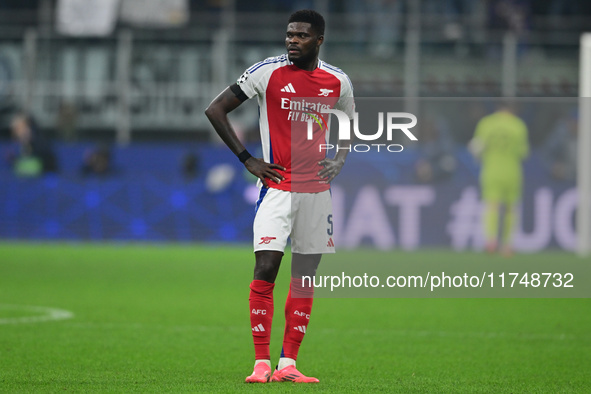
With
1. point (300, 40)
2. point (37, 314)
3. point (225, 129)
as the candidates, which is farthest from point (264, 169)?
point (37, 314)

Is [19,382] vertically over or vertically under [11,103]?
under

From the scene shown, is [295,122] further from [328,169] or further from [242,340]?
[242,340]

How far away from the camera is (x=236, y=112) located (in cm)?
2183

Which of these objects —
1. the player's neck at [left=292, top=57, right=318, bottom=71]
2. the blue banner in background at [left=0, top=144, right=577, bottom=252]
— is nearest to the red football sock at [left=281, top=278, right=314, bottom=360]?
the player's neck at [left=292, top=57, right=318, bottom=71]

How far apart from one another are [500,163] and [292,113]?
36.6ft

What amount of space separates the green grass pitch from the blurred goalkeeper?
5086 millimetres

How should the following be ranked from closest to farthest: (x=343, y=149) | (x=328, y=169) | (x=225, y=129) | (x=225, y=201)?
(x=225, y=129), (x=328, y=169), (x=343, y=149), (x=225, y=201)

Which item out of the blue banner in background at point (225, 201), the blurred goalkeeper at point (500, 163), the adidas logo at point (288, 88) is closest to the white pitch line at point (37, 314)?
the adidas logo at point (288, 88)

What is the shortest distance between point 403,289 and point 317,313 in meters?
2.51

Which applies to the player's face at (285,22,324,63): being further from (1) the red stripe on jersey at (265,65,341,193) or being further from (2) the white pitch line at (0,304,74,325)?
(2) the white pitch line at (0,304,74,325)

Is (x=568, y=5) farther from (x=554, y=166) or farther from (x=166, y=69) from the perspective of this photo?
(x=166, y=69)

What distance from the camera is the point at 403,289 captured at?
688 cm

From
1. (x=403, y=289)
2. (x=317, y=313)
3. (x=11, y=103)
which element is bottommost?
(x=317, y=313)

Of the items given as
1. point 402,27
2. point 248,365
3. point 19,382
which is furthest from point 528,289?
point 402,27
